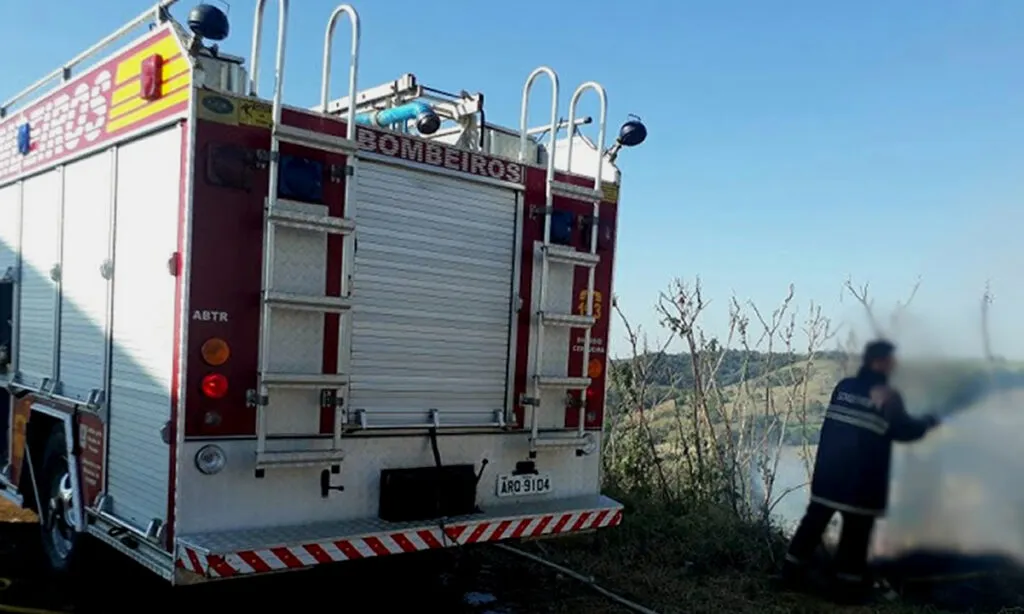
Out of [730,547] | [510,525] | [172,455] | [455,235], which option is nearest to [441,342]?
[455,235]

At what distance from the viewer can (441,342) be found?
531 cm

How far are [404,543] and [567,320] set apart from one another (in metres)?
1.72

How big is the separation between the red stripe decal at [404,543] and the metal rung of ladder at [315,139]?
2045 mm

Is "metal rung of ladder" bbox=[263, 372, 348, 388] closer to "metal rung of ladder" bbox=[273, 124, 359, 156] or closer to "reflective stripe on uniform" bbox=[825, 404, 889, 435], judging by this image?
"metal rung of ladder" bbox=[273, 124, 359, 156]

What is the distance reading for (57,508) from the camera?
5.74m

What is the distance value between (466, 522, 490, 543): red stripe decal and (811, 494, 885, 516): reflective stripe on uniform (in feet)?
7.45

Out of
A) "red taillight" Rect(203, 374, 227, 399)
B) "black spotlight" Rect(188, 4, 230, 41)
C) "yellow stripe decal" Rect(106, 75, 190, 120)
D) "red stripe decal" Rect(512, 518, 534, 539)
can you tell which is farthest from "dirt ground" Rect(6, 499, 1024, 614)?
"black spotlight" Rect(188, 4, 230, 41)

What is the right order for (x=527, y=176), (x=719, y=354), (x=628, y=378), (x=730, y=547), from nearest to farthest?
(x=527, y=176), (x=730, y=547), (x=719, y=354), (x=628, y=378)

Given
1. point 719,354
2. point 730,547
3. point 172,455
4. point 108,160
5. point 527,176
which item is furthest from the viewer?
point 719,354

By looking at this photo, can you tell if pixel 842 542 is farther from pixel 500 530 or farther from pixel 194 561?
pixel 194 561

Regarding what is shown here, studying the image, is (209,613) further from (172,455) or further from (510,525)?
(510,525)

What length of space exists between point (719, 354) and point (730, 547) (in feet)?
5.84

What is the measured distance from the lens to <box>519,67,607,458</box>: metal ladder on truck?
18.4 feet

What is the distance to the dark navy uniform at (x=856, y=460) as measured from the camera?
5.39m
